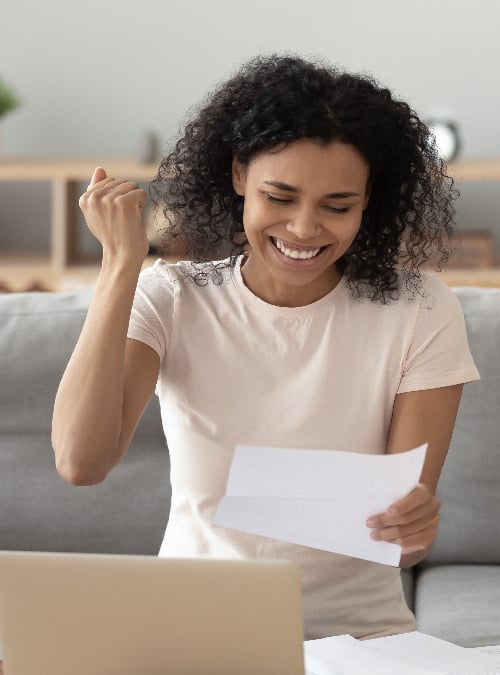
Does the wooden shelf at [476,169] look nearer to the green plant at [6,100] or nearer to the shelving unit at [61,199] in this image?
the shelving unit at [61,199]

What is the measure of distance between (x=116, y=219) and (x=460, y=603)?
0.86 meters

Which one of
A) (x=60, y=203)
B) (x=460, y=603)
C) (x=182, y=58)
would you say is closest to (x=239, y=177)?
(x=460, y=603)

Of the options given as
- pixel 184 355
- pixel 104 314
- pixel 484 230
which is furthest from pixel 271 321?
pixel 484 230

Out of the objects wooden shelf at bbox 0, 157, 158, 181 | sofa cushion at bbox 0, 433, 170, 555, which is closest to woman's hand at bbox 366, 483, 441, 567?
sofa cushion at bbox 0, 433, 170, 555

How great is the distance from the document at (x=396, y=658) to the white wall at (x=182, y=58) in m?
3.61

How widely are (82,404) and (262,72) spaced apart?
0.50 meters

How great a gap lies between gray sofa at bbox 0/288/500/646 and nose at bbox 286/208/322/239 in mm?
655

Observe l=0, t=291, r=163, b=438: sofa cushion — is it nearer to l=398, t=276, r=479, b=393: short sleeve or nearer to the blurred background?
l=398, t=276, r=479, b=393: short sleeve

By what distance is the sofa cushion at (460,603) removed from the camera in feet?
5.20

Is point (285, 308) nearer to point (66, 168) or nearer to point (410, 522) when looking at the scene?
point (410, 522)

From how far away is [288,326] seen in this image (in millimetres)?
1400

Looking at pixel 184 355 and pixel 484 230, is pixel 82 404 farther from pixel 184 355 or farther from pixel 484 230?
pixel 484 230

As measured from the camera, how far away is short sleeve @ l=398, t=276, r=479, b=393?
1.36m

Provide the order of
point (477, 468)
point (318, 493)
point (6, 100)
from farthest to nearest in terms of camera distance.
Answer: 1. point (6, 100)
2. point (477, 468)
3. point (318, 493)
